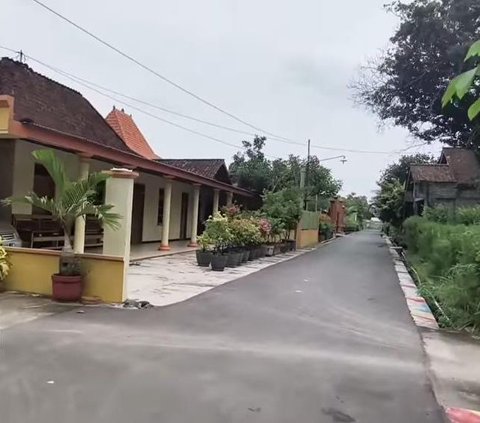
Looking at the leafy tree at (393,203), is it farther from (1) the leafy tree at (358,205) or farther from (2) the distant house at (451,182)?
(1) the leafy tree at (358,205)

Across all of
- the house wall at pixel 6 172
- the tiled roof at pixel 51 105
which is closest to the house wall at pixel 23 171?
the house wall at pixel 6 172

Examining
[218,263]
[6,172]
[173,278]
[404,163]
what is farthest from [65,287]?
[404,163]

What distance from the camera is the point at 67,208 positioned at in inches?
332

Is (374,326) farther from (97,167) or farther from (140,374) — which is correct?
(97,167)

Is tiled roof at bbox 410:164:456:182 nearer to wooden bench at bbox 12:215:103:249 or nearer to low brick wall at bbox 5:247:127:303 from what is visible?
wooden bench at bbox 12:215:103:249

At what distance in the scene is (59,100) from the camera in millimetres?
15688

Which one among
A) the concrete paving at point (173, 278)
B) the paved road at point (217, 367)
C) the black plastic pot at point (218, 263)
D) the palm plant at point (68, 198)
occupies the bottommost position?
the paved road at point (217, 367)

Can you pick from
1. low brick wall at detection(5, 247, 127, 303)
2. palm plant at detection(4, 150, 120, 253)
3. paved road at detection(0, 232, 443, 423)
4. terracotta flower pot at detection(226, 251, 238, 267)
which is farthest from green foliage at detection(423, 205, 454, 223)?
palm plant at detection(4, 150, 120, 253)

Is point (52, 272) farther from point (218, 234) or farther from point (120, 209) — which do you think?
point (218, 234)

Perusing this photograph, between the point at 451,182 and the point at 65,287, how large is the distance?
20055mm

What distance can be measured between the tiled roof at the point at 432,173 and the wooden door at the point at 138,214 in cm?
1279

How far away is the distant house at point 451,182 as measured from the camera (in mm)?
23297

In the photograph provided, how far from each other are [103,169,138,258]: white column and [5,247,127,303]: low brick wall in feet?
0.91

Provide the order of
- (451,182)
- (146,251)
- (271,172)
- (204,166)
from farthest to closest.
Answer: (271,172)
(204,166)
(451,182)
(146,251)
